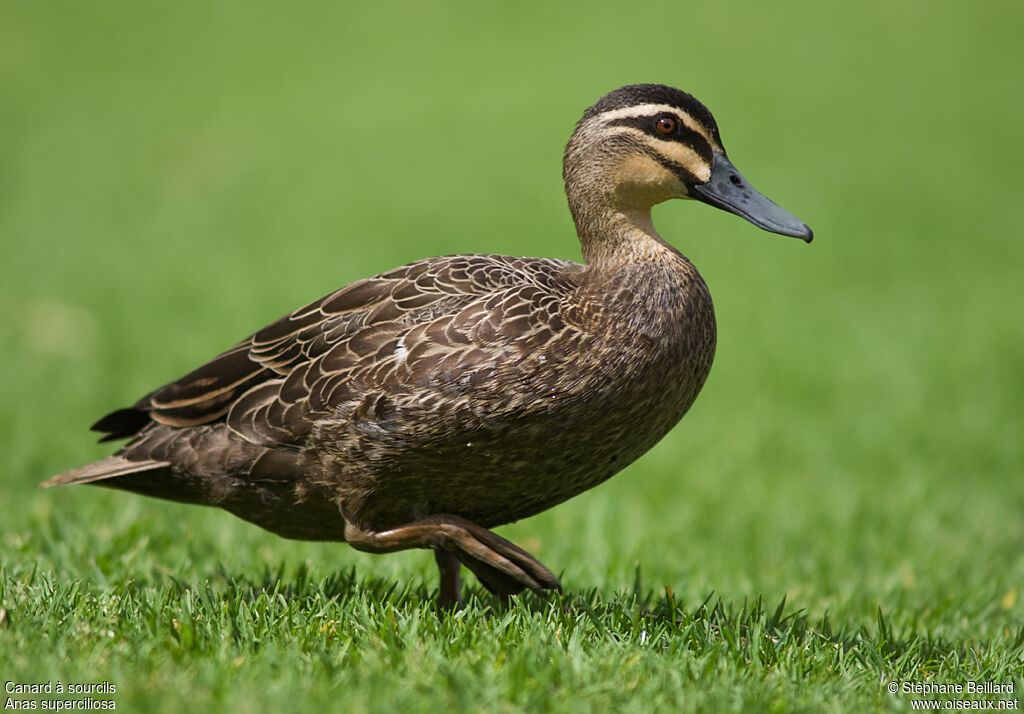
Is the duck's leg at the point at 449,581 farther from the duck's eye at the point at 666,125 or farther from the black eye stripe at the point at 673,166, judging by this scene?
the duck's eye at the point at 666,125

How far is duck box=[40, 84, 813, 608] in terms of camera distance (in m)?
3.81

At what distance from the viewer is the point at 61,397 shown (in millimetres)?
8312

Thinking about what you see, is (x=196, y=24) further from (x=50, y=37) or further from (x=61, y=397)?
(x=61, y=397)

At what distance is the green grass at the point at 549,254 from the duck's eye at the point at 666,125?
1.77m

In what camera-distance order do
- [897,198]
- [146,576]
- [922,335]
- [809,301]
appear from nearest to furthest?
[146,576], [922,335], [809,301], [897,198]

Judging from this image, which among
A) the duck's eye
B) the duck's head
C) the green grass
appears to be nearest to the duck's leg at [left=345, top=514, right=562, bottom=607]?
the green grass

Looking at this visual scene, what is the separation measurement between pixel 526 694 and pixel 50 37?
2359 centimetres

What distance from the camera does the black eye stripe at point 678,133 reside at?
163 inches

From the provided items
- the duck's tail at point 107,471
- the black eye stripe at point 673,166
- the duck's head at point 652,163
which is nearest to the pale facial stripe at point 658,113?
the duck's head at point 652,163

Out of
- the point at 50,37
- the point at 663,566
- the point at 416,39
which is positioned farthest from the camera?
the point at 50,37

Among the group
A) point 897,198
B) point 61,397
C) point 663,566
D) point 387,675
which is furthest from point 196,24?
point 387,675

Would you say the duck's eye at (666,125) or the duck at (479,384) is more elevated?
the duck's eye at (666,125)

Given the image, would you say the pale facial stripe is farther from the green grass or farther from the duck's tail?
the duck's tail

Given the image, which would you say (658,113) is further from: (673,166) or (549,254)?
(549,254)
